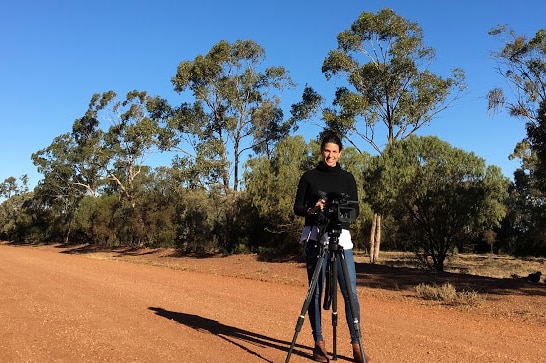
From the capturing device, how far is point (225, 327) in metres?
6.30

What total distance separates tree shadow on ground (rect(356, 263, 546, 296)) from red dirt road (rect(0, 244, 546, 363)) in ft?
3.73

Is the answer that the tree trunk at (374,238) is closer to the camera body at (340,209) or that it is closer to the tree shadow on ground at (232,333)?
the tree shadow on ground at (232,333)

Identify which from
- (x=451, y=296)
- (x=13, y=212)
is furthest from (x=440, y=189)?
(x=13, y=212)

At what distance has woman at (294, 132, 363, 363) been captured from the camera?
4.38 meters

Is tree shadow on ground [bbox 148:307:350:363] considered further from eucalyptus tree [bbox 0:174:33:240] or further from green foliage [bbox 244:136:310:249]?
eucalyptus tree [bbox 0:174:33:240]

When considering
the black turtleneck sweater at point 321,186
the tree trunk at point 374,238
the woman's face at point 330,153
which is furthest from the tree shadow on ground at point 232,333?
the tree trunk at point 374,238

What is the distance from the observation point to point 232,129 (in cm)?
3028

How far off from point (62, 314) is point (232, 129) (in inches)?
945

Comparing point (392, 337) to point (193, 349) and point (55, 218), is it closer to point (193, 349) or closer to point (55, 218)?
point (193, 349)

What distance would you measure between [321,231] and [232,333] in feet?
7.71

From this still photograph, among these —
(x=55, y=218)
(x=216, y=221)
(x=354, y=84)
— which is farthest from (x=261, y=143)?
(x=55, y=218)

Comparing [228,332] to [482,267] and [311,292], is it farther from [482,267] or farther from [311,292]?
[482,267]

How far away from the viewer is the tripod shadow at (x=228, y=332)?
5.22 m

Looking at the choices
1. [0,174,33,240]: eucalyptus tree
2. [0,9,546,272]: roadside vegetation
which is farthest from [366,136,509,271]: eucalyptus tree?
[0,174,33,240]: eucalyptus tree
